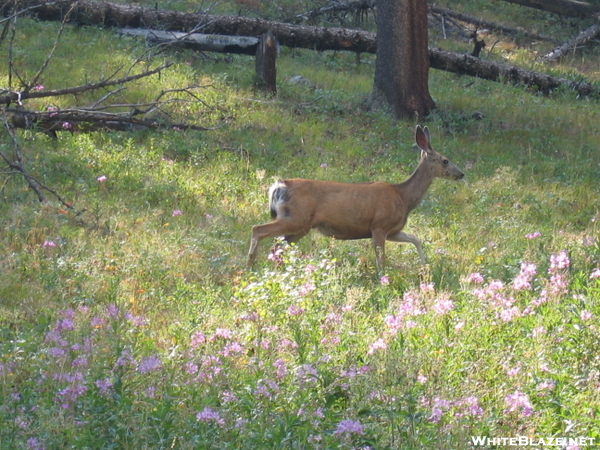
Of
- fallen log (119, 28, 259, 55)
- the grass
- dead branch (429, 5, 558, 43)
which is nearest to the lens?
the grass

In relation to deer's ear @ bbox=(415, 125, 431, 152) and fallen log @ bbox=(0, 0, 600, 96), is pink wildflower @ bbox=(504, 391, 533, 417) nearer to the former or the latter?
deer's ear @ bbox=(415, 125, 431, 152)

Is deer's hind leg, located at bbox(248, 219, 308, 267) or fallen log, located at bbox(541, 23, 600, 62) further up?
deer's hind leg, located at bbox(248, 219, 308, 267)

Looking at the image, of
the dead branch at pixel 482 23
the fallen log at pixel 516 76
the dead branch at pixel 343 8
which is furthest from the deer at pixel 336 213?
the dead branch at pixel 482 23

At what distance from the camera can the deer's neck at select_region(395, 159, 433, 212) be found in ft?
32.1

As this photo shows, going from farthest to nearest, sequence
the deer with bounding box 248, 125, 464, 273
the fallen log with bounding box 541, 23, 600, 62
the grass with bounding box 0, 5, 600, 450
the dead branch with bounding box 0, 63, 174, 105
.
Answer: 1. the fallen log with bounding box 541, 23, 600, 62
2. the dead branch with bounding box 0, 63, 174, 105
3. the deer with bounding box 248, 125, 464, 273
4. the grass with bounding box 0, 5, 600, 450

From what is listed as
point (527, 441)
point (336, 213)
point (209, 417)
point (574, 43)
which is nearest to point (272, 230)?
point (336, 213)

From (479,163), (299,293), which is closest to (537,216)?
(479,163)

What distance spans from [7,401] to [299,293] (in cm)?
240

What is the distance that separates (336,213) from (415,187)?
4.60ft

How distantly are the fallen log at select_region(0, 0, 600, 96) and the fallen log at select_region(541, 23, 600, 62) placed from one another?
396cm

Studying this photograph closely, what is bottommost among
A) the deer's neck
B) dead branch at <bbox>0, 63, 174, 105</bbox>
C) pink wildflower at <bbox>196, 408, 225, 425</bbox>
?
the deer's neck

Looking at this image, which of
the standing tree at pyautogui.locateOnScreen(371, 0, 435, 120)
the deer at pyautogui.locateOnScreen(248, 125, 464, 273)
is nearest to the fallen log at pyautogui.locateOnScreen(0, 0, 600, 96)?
the standing tree at pyautogui.locateOnScreen(371, 0, 435, 120)

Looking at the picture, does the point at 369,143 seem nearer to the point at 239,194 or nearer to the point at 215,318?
the point at 239,194

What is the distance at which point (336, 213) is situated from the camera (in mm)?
8945
